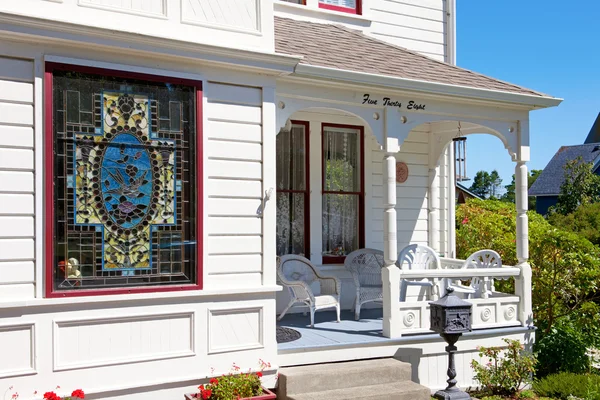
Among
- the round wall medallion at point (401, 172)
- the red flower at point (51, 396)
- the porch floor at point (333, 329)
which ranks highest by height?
the round wall medallion at point (401, 172)

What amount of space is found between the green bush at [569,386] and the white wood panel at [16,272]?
603 cm

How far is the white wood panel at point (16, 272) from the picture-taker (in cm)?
552

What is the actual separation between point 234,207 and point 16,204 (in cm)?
202

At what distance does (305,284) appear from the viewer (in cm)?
815

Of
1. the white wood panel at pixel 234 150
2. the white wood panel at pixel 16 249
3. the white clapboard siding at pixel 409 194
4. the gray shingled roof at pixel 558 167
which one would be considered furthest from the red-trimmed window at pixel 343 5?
the gray shingled roof at pixel 558 167

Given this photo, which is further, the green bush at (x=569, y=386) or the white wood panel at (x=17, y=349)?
the green bush at (x=569, y=386)

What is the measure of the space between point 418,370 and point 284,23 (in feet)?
16.0

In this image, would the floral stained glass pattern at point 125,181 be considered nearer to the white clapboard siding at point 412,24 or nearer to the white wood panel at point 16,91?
the white wood panel at point 16,91

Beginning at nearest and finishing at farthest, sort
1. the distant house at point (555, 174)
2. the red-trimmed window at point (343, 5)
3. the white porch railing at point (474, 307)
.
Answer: the white porch railing at point (474, 307) → the red-trimmed window at point (343, 5) → the distant house at point (555, 174)

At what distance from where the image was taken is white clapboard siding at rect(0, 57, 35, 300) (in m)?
5.53

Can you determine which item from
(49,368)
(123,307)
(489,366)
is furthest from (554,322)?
(49,368)

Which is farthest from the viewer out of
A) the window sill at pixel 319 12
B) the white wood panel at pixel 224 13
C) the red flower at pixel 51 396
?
the window sill at pixel 319 12

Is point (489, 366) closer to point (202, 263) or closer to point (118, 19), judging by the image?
point (202, 263)

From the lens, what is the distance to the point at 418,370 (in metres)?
7.86
